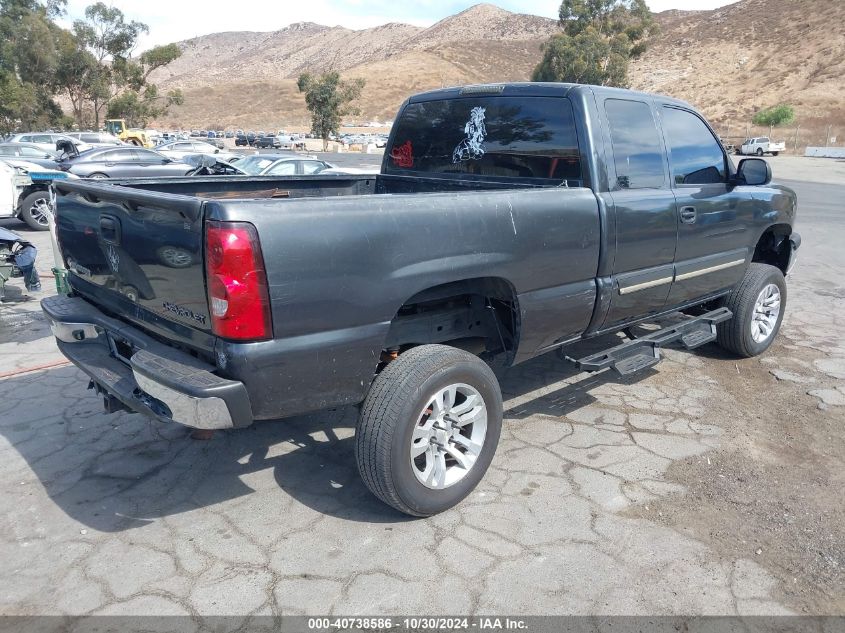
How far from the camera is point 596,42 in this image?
49.6 meters

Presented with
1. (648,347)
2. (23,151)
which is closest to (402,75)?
(23,151)

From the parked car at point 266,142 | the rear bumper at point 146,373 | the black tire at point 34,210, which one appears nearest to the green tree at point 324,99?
the parked car at point 266,142

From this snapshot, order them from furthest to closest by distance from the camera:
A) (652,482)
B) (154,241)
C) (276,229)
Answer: (652,482)
(154,241)
(276,229)

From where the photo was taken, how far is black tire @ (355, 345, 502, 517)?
9.49ft

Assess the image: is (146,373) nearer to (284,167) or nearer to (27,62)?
(284,167)

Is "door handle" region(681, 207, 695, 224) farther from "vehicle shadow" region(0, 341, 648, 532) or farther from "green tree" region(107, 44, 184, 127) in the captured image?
"green tree" region(107, 44, 184, 127)

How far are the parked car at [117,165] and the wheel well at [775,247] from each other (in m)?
12.4

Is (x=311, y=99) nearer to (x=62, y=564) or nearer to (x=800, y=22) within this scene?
(x=62, y=564)

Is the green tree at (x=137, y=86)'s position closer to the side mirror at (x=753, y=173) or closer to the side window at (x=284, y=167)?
the side window at (x=284, y=167)

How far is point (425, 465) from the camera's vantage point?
3258 millimetres

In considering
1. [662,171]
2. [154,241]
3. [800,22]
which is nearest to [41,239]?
[154,241]

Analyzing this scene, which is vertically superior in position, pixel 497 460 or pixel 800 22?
pixel 800 22

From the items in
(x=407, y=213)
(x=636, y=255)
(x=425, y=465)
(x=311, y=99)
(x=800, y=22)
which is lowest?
(x=425, y=465)

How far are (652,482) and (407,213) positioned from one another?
6.64 feet
